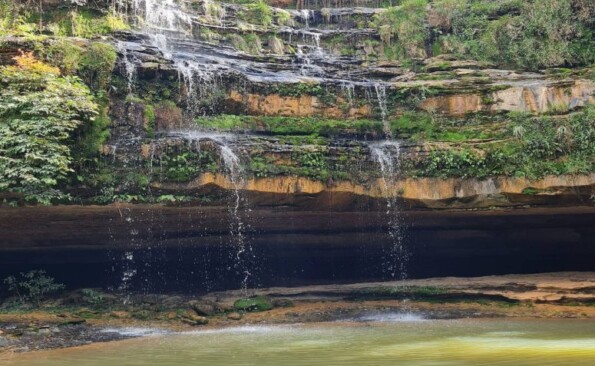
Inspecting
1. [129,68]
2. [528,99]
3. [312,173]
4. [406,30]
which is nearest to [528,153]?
[528,99]

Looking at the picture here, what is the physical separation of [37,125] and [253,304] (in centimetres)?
736

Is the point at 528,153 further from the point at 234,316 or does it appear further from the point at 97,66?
the point at 97,66

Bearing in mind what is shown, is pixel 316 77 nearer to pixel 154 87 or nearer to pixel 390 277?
pixel 154 87

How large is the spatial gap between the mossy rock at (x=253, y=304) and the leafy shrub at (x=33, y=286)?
5515 millimetres

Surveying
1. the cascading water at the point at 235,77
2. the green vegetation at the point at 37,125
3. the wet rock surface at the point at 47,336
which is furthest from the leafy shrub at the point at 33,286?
the cascading water at the point at 235,77

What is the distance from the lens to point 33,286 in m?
16.4

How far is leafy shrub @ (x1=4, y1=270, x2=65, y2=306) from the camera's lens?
636 inches

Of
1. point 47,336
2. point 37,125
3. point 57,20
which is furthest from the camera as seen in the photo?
point 57,20

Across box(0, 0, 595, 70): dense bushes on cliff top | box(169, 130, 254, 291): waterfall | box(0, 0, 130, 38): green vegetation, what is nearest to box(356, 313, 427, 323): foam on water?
box(169, 130, 254, 291): waterfall

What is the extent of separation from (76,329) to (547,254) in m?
15.1

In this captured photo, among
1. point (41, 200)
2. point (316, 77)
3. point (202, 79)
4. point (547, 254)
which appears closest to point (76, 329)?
point (41, 200)

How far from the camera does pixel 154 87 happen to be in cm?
1639

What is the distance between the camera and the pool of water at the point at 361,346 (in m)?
8.22

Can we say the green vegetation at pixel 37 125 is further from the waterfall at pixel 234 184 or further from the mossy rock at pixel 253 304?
the mossy rock at pixel 253 304
